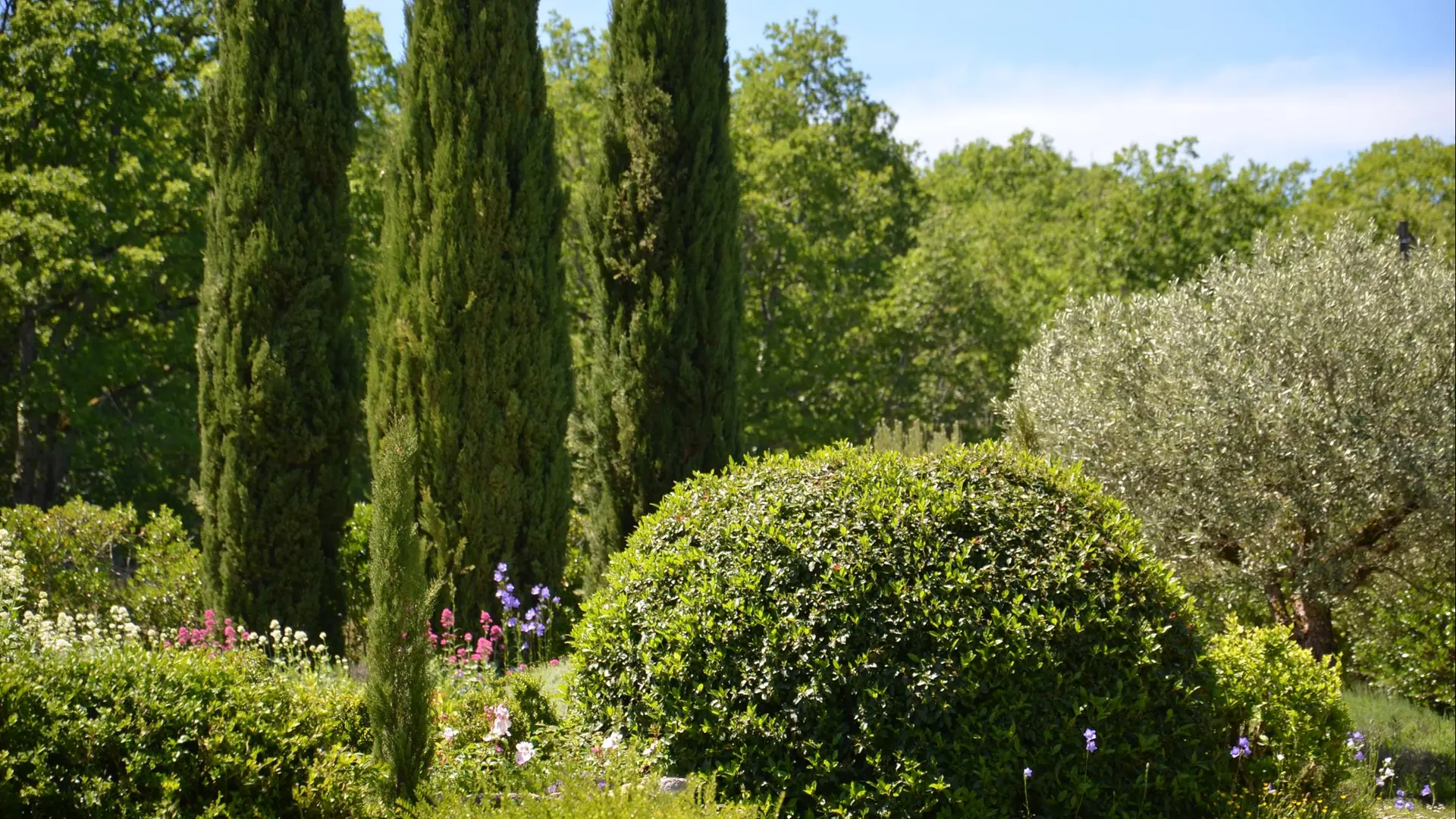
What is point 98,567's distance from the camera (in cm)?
898

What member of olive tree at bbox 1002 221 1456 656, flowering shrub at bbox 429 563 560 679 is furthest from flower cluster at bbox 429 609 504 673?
olive tree at bbox 1002 221 1456 656

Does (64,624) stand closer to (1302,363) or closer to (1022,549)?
(1022,549)

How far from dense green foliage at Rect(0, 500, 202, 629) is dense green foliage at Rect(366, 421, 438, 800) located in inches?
204

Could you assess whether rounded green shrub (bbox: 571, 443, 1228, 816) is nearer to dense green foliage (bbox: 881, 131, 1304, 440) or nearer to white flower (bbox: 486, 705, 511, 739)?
white flower (bbox: 486, 705, 511, 739)

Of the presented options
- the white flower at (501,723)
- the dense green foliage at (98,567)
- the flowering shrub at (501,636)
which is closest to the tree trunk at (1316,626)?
the flowering shrub at (501,636)

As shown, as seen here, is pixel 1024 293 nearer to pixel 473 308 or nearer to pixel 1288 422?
pixel 1288 422

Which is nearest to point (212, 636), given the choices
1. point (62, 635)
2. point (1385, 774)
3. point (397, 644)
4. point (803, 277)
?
point (62, 635)

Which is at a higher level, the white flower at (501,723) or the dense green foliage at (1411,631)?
the white flower at (501,723)

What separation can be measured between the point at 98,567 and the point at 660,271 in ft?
18.2

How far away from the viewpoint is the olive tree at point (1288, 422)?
26.2 feet

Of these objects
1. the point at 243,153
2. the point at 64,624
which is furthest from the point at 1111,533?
the point at 243,153

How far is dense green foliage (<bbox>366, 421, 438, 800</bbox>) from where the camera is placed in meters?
4.39

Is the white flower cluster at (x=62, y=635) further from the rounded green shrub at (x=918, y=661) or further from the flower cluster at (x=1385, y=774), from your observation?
the flower cluster at (x=1385, y=774)

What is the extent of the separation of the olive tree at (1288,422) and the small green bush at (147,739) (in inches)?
204
